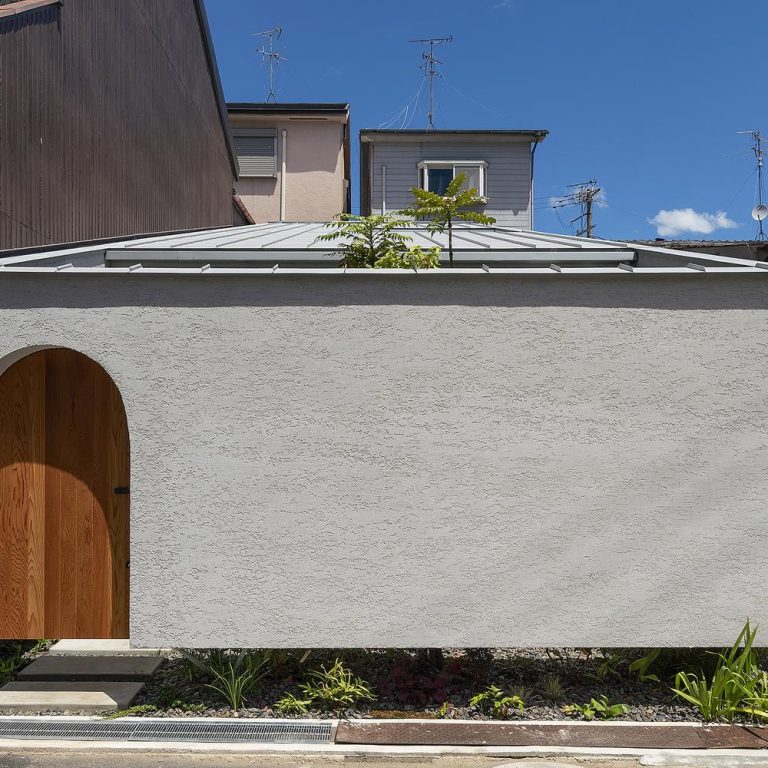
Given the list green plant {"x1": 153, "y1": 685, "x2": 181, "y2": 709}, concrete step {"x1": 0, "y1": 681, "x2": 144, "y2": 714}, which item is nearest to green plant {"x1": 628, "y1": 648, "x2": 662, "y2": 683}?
green plant {"x1": 153, "y1": 685, "x2": 181, "y2": 709}

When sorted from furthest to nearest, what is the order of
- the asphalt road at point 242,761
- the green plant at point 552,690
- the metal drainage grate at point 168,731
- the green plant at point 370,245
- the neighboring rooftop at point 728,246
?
the neighboring rooftop at point 728,246
the green plant at point 370,245
the green plant at point 552,690
the metal drainage grate at point 168,731
the asphalt road at point 242,761

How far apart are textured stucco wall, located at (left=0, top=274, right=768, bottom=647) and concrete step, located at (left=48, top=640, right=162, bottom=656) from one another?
1.29 m

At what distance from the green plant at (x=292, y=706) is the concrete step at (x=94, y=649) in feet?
4.86

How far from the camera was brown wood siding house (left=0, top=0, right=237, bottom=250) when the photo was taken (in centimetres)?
605

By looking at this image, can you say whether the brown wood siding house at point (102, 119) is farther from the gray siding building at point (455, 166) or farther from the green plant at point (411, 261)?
the gray siding building at point (455, 166)

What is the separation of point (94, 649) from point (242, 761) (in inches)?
82.6

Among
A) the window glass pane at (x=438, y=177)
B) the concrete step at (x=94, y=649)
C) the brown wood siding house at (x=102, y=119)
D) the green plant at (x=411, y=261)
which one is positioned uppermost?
the window glass pane at (x=438, y=177)

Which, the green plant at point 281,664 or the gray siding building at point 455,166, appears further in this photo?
the gray siding building at point 455,166

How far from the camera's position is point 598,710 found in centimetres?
452

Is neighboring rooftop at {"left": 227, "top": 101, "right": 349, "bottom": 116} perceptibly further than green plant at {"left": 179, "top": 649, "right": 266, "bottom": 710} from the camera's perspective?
Yes

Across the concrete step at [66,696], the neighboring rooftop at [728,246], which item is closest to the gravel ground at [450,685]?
the concrete step at [66,696]

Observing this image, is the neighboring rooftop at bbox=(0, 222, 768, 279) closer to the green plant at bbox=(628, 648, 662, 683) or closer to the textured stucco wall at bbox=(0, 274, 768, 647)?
the textured stucco wall at bbox=(0, 274, 768, 647)

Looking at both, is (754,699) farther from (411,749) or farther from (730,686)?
(411,749)

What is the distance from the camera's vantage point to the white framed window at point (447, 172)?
17.8 meters
